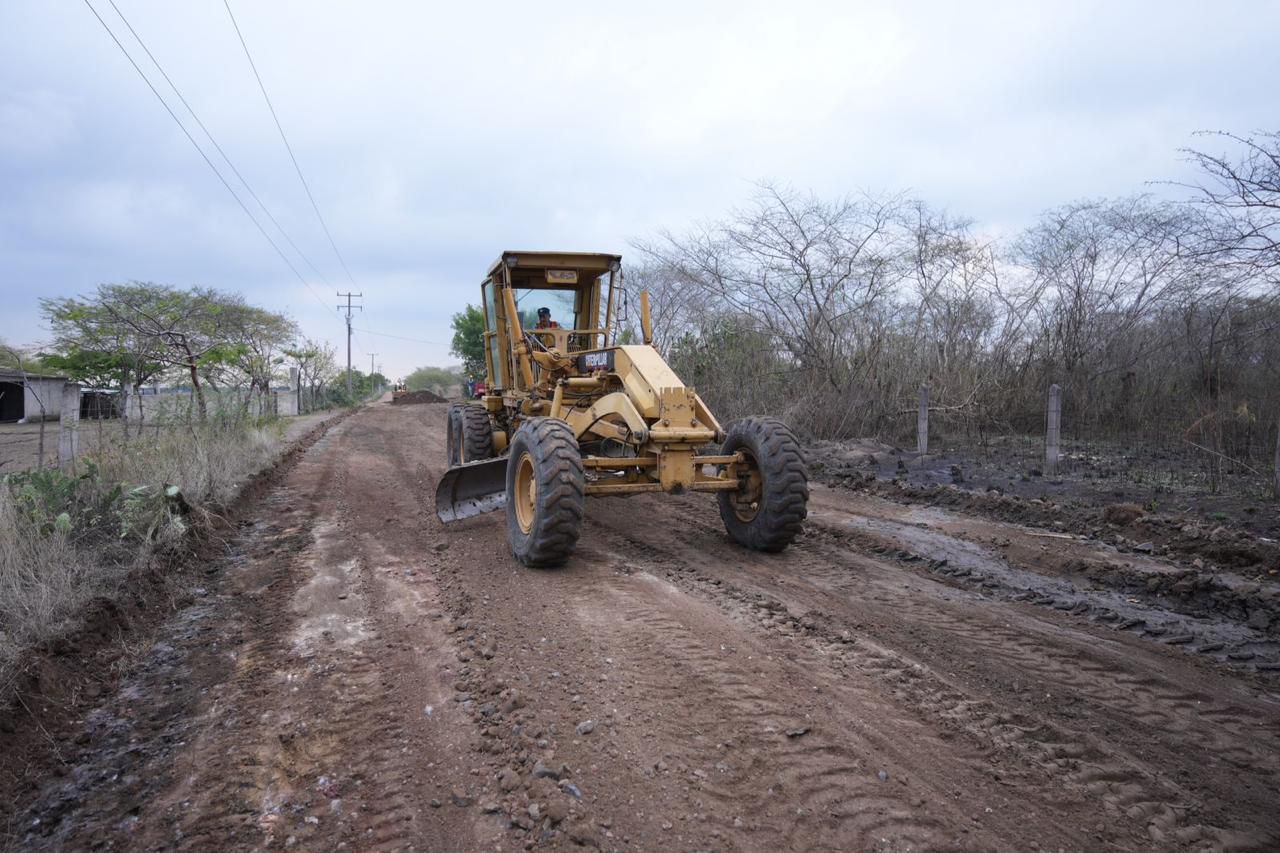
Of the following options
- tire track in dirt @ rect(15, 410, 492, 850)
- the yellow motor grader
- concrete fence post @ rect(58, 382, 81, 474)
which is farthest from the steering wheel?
concrete fence post @ rect(58, 382, 81, 474)

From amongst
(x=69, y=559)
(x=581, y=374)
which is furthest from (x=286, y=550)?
(x=581, y=374)

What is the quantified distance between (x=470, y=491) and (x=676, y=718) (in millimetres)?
4355

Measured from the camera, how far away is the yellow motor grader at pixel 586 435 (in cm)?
561

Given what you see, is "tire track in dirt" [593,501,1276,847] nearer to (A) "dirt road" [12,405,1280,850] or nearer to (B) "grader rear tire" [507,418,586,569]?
(A) "dirt road" [12,405,1280,850]

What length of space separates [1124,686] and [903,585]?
70.8 inches

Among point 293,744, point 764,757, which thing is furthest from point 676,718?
point 293,744

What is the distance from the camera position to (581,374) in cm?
750

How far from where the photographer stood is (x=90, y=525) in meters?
5.66

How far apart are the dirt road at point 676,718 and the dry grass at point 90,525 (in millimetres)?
567

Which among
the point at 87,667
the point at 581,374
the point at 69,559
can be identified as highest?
the point at 581,374

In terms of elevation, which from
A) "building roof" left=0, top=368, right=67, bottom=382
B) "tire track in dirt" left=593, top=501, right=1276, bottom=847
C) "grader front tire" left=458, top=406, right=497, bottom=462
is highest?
"building roof" left=0, top=368, right=67, bottom=382

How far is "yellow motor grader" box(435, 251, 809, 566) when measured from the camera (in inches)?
221

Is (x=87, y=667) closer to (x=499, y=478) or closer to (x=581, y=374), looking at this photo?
(x=499, y=478)

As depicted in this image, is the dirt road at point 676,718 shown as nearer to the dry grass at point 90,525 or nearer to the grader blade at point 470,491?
the dry grass at point 90,525
